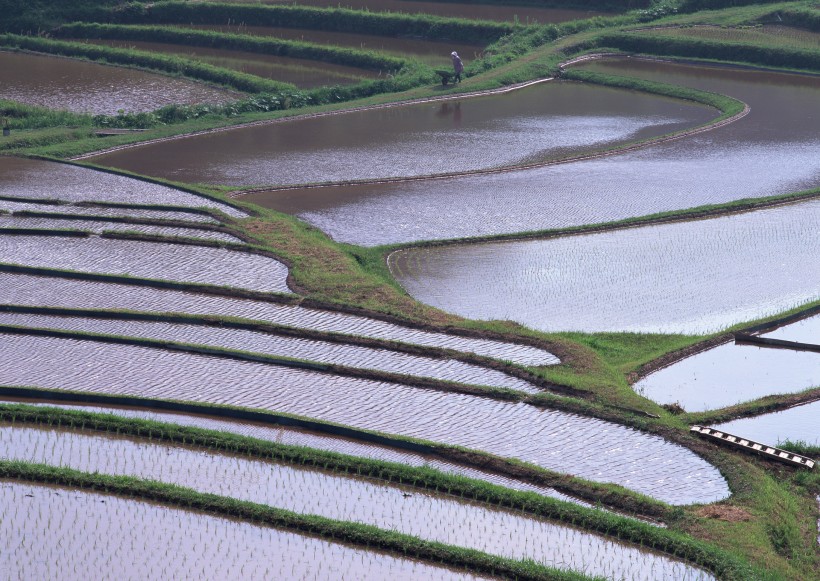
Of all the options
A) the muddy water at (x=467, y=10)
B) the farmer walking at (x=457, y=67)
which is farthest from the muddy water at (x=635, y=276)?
the muddy water at (x=467, y=10)

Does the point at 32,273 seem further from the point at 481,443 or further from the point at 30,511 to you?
the point at 481,443

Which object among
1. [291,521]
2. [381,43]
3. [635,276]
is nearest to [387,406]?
[291,521]

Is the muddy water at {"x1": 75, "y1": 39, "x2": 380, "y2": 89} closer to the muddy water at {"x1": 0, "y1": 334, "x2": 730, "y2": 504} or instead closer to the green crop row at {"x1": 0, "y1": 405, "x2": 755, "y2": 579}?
the muddy water at {"x1": 0, "y1": 334, "x2": 730, "y2": 504}

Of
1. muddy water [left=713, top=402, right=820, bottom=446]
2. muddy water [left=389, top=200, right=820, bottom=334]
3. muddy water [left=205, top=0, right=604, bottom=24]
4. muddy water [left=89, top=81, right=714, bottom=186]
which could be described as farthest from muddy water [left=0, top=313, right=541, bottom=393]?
muddy water [left=205, top=0, right=604, bottom=24]

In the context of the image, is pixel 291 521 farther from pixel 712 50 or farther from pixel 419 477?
pixel 712 50

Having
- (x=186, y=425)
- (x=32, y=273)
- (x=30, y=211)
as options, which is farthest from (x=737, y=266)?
(x=30, y=211)

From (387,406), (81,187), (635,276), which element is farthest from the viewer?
(81,187)
